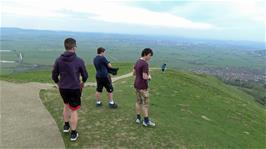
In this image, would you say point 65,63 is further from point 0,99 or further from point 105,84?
point 0,99

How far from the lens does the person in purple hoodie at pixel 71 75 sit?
32.4ft

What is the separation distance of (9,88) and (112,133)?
31.0 feet

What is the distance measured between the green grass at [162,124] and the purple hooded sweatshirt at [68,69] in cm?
180

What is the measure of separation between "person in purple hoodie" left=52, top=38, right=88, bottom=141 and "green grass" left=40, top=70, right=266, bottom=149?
3.73ft

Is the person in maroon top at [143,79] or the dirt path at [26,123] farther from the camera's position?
the person in maroon top at [143,79]

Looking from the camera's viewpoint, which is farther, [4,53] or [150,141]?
[4,53]

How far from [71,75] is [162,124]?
452 cm

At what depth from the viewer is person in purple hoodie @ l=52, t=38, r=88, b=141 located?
9.89m

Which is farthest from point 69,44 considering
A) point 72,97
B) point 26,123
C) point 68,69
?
point 26,123

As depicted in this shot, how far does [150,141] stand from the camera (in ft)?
35.6

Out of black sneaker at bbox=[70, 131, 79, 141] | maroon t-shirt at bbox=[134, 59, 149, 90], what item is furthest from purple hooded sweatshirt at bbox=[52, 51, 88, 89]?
maroon t-shirt at bbox=[134, 59, 149, 90]

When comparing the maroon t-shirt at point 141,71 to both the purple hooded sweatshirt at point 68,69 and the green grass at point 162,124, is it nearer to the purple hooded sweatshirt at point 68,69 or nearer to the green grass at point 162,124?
the green grass at point 162,124

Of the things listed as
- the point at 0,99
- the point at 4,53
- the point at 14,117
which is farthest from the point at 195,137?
the point at 4,53

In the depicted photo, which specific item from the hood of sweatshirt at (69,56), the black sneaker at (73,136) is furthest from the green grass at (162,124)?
the hood of sweatshirt at (69,56)
